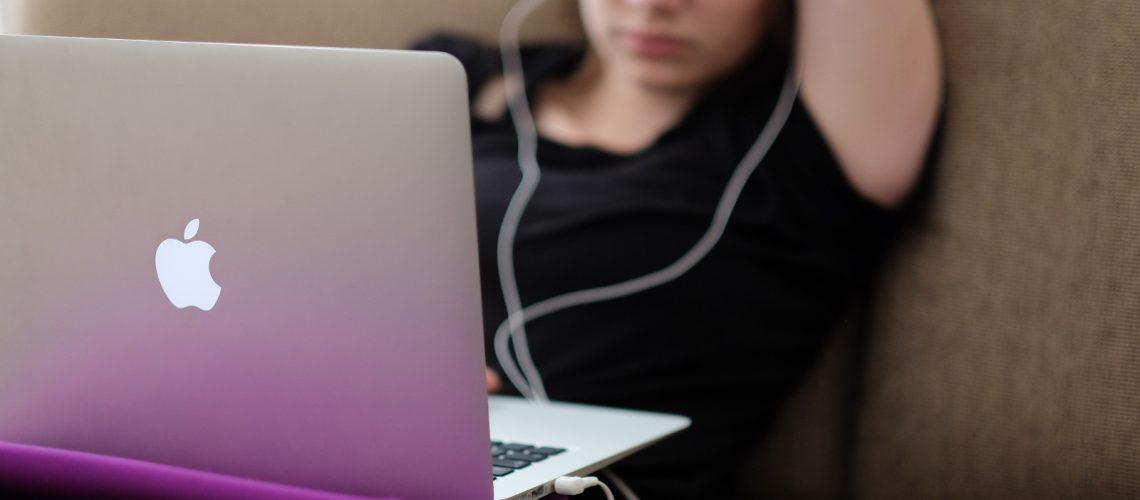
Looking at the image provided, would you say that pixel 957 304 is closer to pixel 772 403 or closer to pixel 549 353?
pixel 772 403

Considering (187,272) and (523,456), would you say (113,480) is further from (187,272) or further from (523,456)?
(523,456)

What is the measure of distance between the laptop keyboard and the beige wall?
0.73 m

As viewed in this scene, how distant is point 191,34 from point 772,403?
0.87 m

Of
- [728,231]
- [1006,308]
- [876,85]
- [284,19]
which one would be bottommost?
[1006,308]

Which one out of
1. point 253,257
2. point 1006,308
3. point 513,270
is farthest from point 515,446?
point 1006,308

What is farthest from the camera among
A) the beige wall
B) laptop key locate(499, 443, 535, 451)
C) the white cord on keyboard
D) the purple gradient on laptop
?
the beige wall

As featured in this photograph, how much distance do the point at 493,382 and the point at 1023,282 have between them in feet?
1.83

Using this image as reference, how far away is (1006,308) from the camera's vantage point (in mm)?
949

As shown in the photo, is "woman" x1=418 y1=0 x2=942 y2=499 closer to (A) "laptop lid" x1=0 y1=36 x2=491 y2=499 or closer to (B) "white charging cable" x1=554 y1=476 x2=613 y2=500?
(B) "white charging cable" x1=554 y1=476 x2=613 y2=500

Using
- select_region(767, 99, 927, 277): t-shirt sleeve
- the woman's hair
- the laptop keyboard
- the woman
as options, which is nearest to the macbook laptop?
the laptop keyboard

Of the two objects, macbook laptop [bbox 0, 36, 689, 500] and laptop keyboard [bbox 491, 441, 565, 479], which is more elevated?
macbook laptop [bbox 0, 36, 689, 500]

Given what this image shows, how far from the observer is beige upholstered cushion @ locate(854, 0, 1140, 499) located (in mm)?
885

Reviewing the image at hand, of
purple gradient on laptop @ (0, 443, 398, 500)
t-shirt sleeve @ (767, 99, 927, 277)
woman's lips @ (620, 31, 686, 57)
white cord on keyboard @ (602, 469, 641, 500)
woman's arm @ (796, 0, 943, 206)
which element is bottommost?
white cord on keyboard @ (602, 469, 641, 500)

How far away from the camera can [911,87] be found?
998mm
